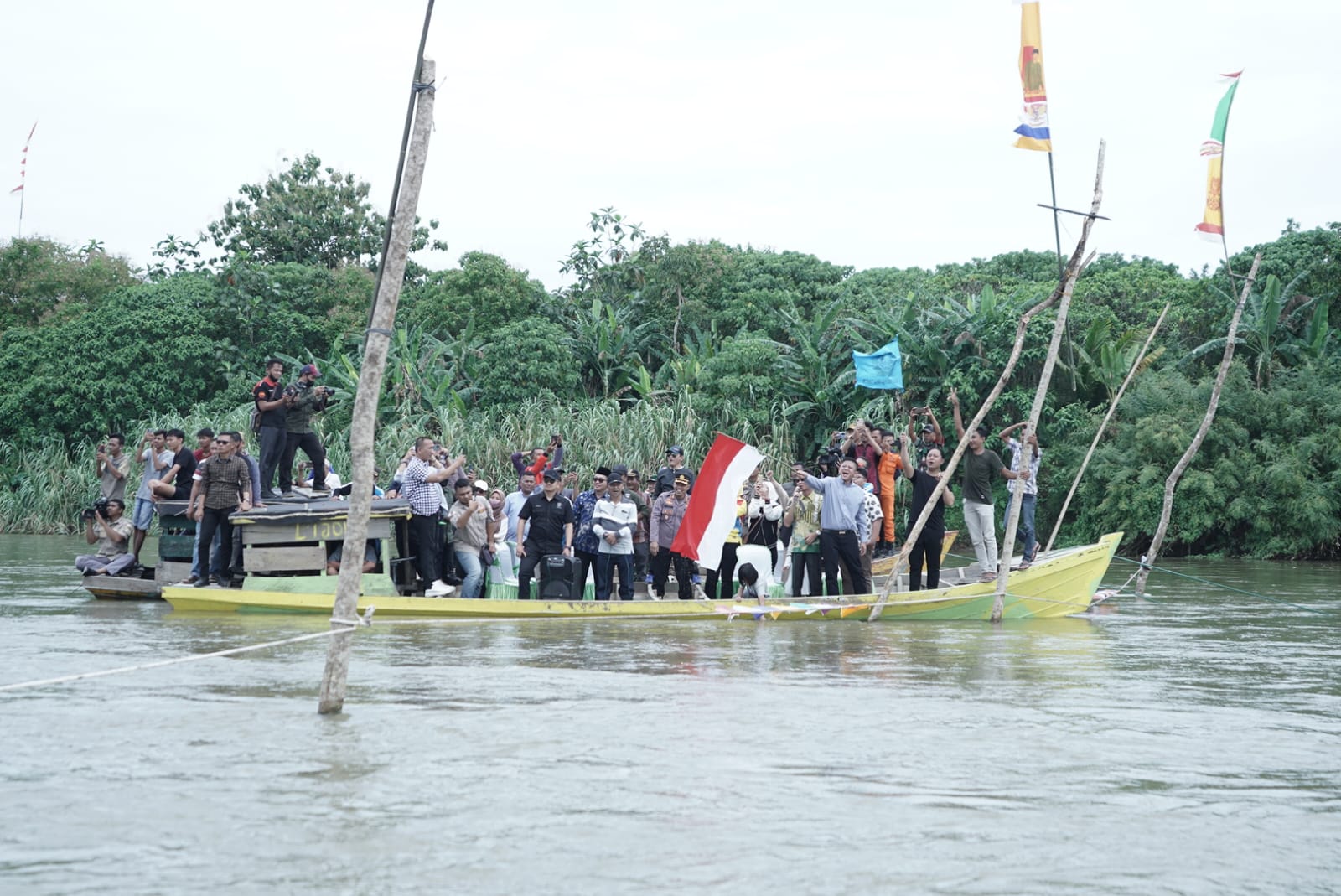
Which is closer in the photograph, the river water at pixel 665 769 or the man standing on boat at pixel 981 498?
the river water at pixel 665 769

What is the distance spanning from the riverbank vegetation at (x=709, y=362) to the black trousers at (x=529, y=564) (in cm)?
1478

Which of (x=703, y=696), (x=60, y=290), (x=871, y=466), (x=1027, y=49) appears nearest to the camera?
(x=703, y=696)

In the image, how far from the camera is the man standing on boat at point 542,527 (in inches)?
614

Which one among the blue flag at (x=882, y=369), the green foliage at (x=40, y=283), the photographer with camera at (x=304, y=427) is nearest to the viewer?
the photographer with camera at (x=304, y=427)

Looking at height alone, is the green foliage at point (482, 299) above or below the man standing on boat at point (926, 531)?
above

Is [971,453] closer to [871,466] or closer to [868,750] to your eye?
[871,466]

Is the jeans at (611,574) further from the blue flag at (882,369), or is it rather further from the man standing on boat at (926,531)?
the blue flag at (882,369)

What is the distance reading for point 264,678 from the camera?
414 inches

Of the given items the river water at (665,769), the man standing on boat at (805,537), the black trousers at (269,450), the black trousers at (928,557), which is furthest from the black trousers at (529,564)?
the black trousers at (928,557)

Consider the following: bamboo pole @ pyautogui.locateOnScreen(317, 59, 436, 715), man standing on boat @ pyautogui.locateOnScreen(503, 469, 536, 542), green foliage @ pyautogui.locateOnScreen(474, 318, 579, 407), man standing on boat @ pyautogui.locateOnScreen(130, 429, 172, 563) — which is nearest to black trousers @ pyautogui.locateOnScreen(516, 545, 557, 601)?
man standing on boat @ pyautogui.locateOnScreen(503, 469, 536, 542)

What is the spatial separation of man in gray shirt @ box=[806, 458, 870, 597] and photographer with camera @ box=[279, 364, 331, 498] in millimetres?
5619

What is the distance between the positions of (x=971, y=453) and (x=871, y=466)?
135 cm

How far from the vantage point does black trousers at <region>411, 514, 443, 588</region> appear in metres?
15.6

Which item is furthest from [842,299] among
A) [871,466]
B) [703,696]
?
[703,696]
